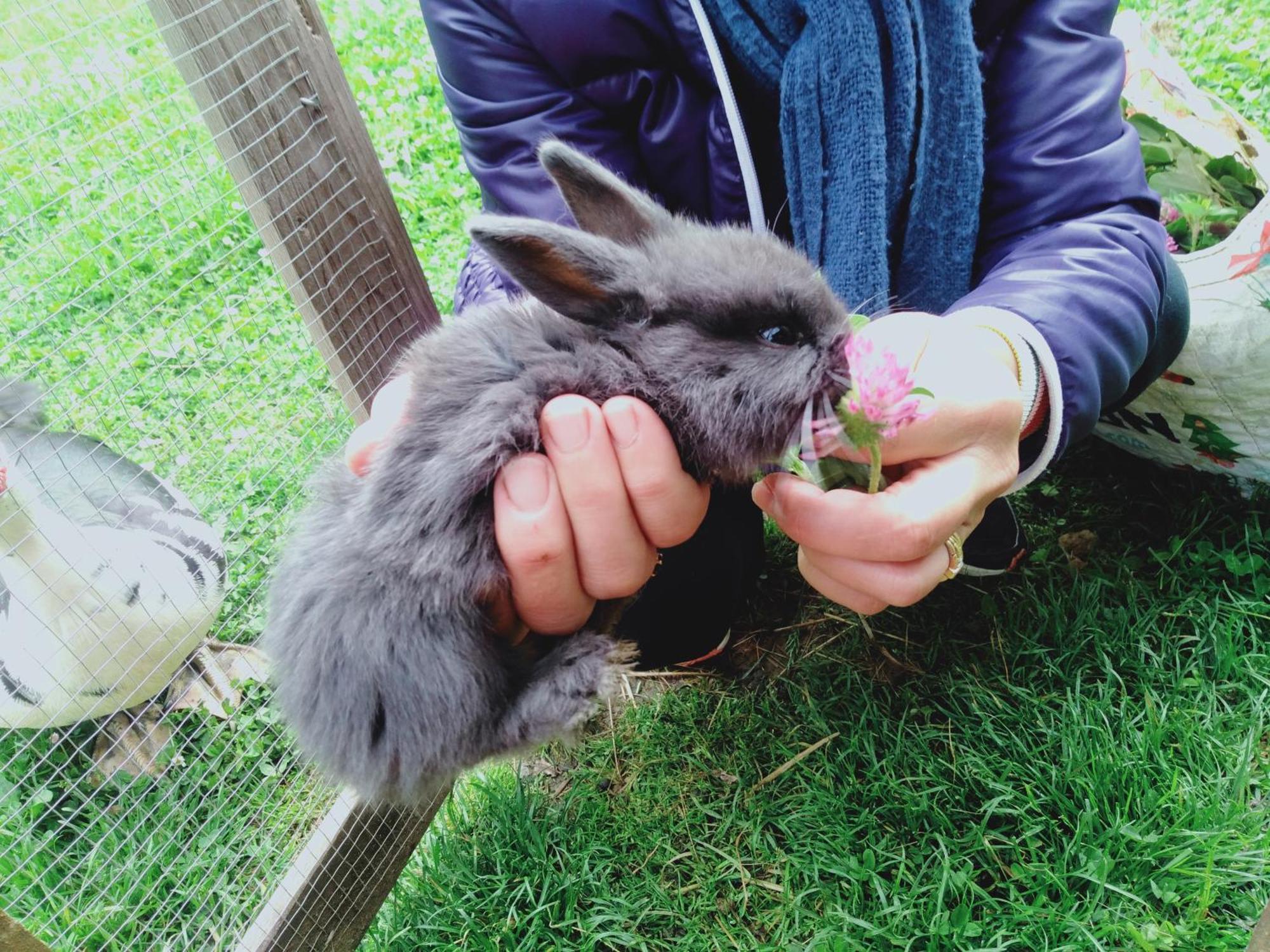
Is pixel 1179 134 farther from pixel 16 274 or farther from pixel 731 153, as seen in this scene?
pixel 16 274

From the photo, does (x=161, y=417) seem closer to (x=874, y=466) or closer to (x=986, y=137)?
(x=874, y=466)

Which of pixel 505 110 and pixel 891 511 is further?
pixel 505 110

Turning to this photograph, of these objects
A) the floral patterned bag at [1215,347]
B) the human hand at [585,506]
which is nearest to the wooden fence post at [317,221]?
the human hand at [585,506]

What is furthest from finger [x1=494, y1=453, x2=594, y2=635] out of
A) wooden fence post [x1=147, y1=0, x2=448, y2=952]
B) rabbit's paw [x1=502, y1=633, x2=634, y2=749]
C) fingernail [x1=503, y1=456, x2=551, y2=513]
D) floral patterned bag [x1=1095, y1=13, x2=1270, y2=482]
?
floral patterned bag [x1=1095, y1=13, x2=1270, y2=482]

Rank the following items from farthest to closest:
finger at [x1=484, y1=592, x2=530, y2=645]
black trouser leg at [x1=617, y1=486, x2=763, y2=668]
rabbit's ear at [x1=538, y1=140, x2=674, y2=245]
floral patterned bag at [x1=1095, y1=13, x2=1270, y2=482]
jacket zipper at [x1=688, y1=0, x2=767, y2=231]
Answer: black trouser leg at [x1=617, y1=486, x2=763, y2=668]
floral patterned bag at [x1=1095, y1=13, x2=1270, y2=482]
jacket zipper at [x1=688, y1=0, x2=767, y2=231]
rabbit's ear at [x1=538, y1=140, x2=674, y2=245]
finger at [x1=484, y1=592, x2=530, y2=645]

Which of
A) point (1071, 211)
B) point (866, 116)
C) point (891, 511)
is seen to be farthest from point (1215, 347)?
point (891, 511)

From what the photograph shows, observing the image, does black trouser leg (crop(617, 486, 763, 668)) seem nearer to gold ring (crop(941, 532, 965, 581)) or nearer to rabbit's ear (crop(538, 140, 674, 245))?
gold ring (crop(941, 532, 965, 581))
